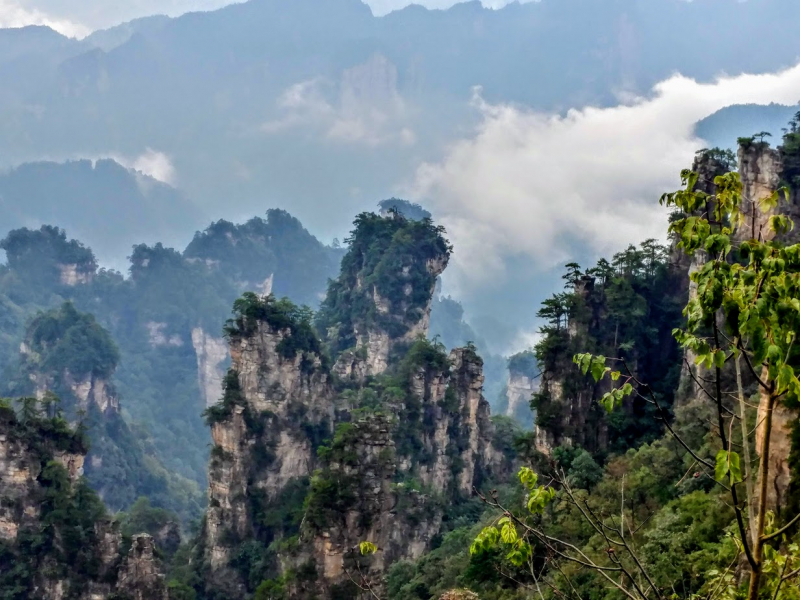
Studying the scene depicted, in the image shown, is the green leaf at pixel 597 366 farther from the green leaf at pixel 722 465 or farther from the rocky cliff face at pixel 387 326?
the rocky cliff face at pixel 387 326

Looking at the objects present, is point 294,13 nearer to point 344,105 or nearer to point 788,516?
point 344,105

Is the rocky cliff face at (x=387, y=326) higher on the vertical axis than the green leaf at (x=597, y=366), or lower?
higher

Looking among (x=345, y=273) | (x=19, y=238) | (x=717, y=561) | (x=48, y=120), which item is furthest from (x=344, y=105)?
(x=717, y=561)

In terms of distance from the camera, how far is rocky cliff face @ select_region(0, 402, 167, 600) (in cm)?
2902

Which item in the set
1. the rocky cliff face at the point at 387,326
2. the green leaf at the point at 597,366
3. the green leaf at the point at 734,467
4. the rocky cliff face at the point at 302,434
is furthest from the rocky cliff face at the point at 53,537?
the green leaf at the point at 734,467

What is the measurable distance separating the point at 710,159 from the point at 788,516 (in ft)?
61.4

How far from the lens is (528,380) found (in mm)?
71188

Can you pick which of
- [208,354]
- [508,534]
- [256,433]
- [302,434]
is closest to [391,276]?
[302,434]

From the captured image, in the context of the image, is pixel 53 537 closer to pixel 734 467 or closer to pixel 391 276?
pixel 391 276

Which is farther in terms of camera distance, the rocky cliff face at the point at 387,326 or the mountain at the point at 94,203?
the mountain at the point at 94,203

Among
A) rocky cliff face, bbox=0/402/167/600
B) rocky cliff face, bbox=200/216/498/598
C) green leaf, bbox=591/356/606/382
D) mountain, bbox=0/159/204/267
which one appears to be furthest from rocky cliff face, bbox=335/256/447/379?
mountain, bbox=0/159/204/267

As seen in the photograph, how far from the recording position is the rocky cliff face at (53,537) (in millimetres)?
29016

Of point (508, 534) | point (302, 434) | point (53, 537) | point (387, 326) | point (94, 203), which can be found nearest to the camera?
point (508, 534)

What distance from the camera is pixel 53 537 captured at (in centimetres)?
2970
